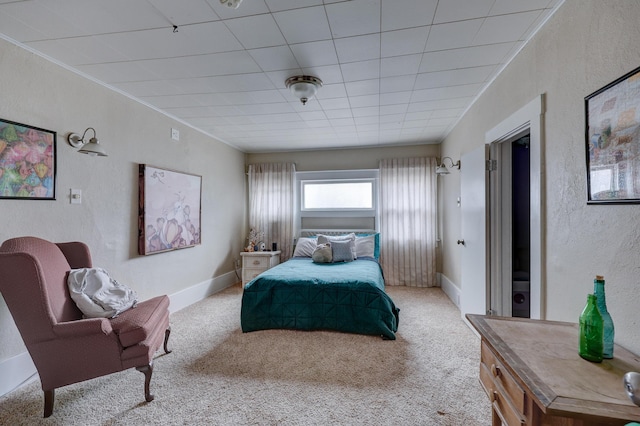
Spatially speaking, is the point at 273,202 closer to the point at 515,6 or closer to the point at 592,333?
the point at 515,6

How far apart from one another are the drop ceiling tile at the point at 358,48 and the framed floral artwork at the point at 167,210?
2410 mm

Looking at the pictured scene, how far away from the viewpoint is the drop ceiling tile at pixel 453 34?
1801mm

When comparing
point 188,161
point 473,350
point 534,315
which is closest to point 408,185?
point 473,350

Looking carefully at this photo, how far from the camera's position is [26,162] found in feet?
6.81

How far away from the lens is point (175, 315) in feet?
11.4

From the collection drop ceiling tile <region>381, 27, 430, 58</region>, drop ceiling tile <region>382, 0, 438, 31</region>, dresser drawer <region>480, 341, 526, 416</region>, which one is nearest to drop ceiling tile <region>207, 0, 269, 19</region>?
drop ceiling tile <region>382, 0, 438, 31</region>

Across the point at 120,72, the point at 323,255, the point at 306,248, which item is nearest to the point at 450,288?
the point at 323,255

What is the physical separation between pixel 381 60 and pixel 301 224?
3502 millimetres

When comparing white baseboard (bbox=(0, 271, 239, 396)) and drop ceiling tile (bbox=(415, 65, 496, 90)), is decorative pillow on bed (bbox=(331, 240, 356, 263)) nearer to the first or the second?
white baseboard (bbox=(0, 271, 239, 396))

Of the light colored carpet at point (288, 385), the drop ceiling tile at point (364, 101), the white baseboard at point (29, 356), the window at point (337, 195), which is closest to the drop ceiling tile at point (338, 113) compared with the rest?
the drop ceiling tile at point (364, 101)

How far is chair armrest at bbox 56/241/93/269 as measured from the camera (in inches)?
87.4

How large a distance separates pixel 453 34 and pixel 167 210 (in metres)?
3.34

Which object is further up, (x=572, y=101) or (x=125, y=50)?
(x=125, y=50)

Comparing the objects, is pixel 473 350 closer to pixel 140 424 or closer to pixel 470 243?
pixel 470 243
